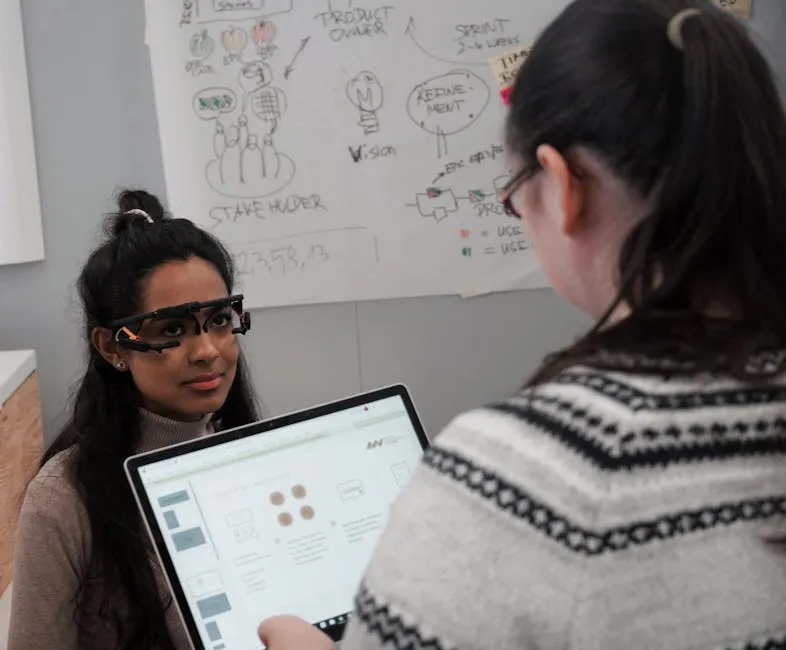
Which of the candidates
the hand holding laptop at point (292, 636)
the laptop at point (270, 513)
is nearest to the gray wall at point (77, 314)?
the laptop at point (270, 513)

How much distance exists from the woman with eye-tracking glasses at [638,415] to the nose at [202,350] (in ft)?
2.42

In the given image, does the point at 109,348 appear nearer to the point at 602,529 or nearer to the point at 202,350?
the point at 202,350

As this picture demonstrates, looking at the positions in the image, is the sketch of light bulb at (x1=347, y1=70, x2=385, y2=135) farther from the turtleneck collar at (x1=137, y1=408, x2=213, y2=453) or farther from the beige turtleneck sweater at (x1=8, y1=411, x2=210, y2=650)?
the beige turtleneck sweater at (x1=8, y1=411, x2=210, y2=650)

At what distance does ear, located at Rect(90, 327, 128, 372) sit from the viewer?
53.0 inches

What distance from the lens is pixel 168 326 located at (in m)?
1.31

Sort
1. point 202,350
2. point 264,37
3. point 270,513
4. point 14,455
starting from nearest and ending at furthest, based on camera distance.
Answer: point 270,513 → point 202,350 → point 14,455 → point 264,37

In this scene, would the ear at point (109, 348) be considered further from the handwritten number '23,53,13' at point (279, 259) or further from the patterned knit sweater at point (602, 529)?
the handwritten number '23,53,13' at point (279, 259)

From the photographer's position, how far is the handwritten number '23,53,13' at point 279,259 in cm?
239

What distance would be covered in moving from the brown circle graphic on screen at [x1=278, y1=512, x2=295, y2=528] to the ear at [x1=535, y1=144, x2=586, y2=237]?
54 cm

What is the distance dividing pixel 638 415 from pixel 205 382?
2.81ft

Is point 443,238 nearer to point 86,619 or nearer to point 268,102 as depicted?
point 268,102

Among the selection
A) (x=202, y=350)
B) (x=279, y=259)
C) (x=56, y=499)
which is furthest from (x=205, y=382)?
(x=279, y=259)

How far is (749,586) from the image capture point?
0.58 m

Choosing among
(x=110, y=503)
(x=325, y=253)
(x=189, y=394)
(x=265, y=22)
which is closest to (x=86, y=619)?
(x=110, y=503)
